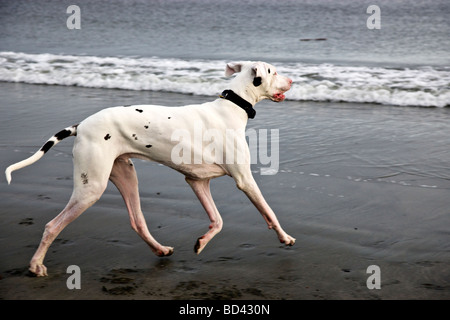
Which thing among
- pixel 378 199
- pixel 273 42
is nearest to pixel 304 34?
pixel 273 42

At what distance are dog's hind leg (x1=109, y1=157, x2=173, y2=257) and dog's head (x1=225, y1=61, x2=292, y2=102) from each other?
117 cm

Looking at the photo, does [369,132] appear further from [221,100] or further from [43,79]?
[43,79]

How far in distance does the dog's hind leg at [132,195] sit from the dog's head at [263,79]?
45.9 inches

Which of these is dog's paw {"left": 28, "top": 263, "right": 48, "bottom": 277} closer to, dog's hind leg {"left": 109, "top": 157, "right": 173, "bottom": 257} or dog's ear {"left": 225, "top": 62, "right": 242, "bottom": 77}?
dog's hind leg {"left": 109, "top": 157, "right": 173, "bottom": 257}

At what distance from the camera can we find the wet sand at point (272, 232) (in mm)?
4062

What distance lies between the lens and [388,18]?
24.1 meters

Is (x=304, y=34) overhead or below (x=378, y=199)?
overhead

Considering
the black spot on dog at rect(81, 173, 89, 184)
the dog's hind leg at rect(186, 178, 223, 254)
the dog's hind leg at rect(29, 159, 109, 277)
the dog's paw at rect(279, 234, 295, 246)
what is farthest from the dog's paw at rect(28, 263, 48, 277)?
the dog's paw at rect(279, 234, 295, 246)

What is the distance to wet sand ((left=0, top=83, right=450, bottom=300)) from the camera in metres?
4.06

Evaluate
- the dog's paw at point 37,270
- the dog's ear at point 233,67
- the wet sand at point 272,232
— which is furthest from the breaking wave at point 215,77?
the dog's paw at point 37,270

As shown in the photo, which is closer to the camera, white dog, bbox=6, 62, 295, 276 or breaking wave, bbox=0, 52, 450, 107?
white dog, bbox=6, 62, 295, 276

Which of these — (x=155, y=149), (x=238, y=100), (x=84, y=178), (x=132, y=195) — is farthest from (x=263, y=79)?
(x=84, y=178)

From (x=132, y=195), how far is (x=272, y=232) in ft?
4.20
